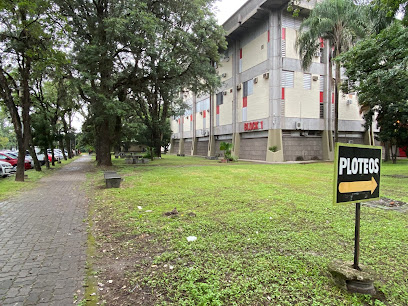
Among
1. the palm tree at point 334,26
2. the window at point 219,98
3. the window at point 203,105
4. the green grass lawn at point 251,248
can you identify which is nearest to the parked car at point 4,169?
the green grass lawn at point 251,248

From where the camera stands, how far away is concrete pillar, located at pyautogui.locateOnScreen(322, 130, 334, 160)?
23609mm

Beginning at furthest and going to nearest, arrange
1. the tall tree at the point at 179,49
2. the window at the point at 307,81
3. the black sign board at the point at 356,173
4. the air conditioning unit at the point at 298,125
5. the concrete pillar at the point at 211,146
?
1. the concrete pillar at the point at 211,146
2. the window at the point at 307,81
3. the air conditioning unit at the point at 298,125
4. the tall tree at the point at 179,49
5. the black sign board at the point at 356,173

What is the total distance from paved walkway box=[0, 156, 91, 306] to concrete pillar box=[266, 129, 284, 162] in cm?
1798

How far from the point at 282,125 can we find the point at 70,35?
17134 mm

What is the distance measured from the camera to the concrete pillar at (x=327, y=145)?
77.5ft

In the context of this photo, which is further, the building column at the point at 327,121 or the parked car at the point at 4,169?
the building column at the point at 327,121

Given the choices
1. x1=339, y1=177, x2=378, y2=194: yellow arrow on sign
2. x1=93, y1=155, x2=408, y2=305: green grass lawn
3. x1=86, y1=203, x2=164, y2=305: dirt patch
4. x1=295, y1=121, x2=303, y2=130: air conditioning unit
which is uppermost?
x1=295, y1=121, x2=303, y2=130: air conditioning unit

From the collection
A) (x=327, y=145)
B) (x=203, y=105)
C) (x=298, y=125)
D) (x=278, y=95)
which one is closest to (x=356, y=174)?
(x=278, y=95)

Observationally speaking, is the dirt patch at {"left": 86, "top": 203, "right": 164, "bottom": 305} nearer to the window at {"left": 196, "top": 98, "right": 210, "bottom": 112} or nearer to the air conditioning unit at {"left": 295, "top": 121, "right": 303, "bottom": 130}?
the air conditioning unit at {"left": 295, "top": 121, "right": 303, "bottom": 130}

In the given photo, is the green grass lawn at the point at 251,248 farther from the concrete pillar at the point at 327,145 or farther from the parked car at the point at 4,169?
the concrete pillar at the point at 327,145

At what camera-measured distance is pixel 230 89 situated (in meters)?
28.6

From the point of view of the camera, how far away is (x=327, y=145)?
2369 centimetres

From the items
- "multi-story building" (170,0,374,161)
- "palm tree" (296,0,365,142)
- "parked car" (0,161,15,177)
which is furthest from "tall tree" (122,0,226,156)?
"parked car" (0,161,15,177)

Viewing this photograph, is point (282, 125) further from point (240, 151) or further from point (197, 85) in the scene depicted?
point (197, 85)
